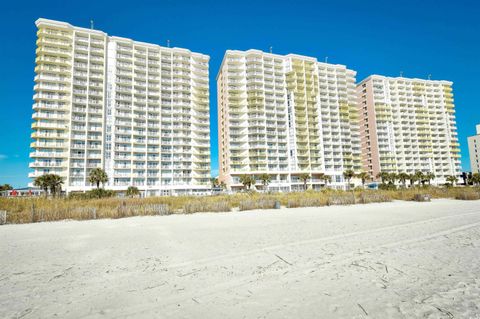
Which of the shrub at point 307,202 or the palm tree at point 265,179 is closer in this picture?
the shrub at point 307,202

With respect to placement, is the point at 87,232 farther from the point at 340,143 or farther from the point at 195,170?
the point at 340,143

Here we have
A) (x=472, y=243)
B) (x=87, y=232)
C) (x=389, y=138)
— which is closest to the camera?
(x=472, y=243)

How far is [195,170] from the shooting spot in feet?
243

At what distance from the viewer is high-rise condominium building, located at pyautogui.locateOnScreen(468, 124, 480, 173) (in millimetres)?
129000

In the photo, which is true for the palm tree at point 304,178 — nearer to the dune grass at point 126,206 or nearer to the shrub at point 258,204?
the dune grass at point 126,206

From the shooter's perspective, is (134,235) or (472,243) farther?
(134,235)

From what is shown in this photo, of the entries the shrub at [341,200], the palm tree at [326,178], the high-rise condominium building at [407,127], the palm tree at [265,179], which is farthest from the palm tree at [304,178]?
the shrub at [341,200]

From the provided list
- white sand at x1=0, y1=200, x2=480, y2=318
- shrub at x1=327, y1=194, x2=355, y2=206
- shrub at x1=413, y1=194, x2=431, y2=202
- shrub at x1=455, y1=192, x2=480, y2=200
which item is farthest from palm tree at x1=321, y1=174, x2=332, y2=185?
white sand at x1=0, y1=200, x2=480, y2=318

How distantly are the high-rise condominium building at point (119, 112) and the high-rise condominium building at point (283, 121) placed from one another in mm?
8923

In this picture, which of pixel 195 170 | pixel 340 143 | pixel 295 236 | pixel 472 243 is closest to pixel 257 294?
pixel 295 236

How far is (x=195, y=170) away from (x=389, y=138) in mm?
77852

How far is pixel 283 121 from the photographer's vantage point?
8331cm

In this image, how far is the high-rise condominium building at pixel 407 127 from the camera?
101188 millimetres

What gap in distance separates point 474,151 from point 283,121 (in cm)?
11560
